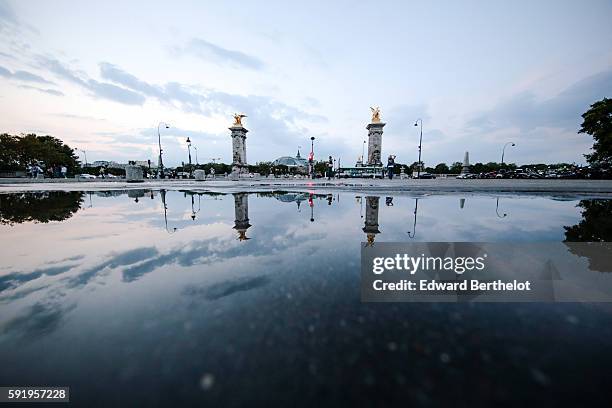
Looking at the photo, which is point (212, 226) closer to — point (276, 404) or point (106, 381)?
point (106, 381)

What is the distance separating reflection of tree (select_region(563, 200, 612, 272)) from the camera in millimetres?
3686

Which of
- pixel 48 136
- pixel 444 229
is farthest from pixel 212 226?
pixel 48 136

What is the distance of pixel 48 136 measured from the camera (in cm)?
6494

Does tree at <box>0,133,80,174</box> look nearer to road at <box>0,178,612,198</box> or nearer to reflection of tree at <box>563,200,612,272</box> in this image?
road at <box>0,178,612,198</box>

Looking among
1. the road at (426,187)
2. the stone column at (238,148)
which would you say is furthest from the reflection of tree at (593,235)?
the stone column at (238,148)

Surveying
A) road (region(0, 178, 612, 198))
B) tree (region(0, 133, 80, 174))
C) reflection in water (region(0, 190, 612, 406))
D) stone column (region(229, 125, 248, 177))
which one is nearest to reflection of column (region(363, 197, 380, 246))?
reflection in water (region(0, 190, 612, 406))

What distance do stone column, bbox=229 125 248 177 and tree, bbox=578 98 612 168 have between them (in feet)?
163

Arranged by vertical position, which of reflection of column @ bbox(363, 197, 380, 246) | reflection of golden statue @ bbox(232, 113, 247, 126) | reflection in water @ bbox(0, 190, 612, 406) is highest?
reflection of golden statue @ bbox(232, 113, 247, 126)

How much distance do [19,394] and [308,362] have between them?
1985mm
